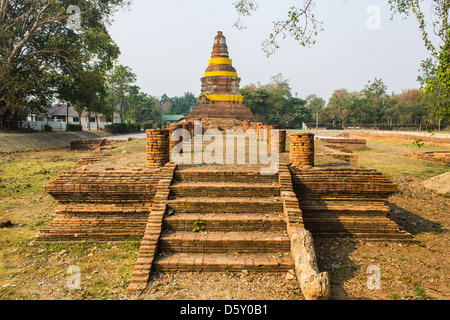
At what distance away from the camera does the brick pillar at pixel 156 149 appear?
582cm

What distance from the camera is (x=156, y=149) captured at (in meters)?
5.84

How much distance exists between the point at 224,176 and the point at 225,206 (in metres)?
0.73

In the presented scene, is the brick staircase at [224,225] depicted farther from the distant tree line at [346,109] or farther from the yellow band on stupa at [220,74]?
the distant tree line at [346,109]

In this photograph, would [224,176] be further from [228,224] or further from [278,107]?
[278,107]

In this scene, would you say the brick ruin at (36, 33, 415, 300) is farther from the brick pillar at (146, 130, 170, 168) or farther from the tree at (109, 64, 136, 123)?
the tree at (109, 64, 136, 123)

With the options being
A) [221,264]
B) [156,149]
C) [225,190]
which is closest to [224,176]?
[225,190]

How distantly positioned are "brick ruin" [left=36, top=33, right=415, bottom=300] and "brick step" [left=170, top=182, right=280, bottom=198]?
0.6 inches

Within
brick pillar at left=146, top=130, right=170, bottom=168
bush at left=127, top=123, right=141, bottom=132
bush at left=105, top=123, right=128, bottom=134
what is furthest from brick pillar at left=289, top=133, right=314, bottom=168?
bush at left=127, top=123, right=141, bottom=132

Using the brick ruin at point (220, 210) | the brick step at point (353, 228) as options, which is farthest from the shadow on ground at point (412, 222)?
the brick ruin at point (220, 210)

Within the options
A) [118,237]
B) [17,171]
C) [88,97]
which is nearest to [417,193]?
[118,237]

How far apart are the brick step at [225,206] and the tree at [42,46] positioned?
1520cm
